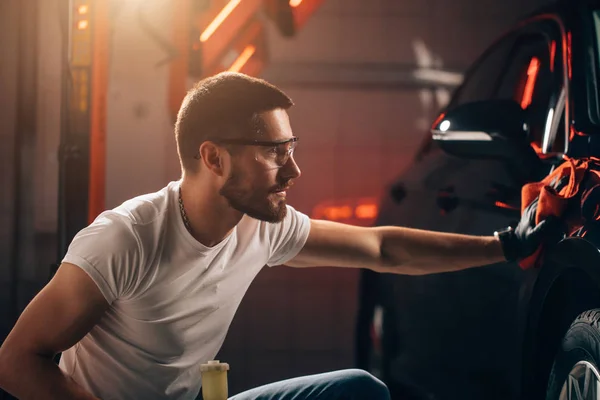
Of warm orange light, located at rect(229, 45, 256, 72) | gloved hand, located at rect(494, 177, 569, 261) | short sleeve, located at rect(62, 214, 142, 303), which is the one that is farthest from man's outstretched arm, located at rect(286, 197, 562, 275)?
warm orange light, located at rect(229, 45, 256, 72)

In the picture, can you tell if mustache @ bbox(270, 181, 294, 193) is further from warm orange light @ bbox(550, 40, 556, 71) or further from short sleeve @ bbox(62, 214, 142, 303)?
warm orange light @ bbox(550, 40, 556, 71)

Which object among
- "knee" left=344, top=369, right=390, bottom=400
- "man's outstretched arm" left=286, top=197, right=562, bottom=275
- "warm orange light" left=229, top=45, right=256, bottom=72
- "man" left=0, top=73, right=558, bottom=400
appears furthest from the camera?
"warm orange light" left=229, top=45, right=256, bottom=72

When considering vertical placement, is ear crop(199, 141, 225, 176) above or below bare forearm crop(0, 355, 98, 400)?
above

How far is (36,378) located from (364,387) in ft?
2.62

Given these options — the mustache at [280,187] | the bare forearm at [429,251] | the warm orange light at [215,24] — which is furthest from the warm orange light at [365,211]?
the mustache at [280,187]

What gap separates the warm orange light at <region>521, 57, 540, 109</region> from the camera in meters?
2.75

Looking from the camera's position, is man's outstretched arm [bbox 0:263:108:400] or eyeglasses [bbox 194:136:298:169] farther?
eyeglasses [bbox 194:136:298:169]

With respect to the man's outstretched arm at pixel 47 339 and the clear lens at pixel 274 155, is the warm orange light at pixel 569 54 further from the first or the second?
the man's outstretched arm at pixel 47 339

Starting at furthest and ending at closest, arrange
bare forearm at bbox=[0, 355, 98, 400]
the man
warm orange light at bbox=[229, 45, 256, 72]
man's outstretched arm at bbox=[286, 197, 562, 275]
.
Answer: warm orange light at bbox=[229, 45, 256, 72] < man's outstretched arm at bbox=[286, 197, 562, 275] < the man < bare forearm at bbox=[0, 355, 98, 400]

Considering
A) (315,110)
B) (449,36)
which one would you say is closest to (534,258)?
(315,110)

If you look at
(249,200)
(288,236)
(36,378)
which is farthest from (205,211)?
(36,378)

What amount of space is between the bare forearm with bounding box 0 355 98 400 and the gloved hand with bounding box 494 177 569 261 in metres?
1.13

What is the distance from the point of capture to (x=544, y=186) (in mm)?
2229

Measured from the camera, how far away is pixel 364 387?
2342 millimetres
